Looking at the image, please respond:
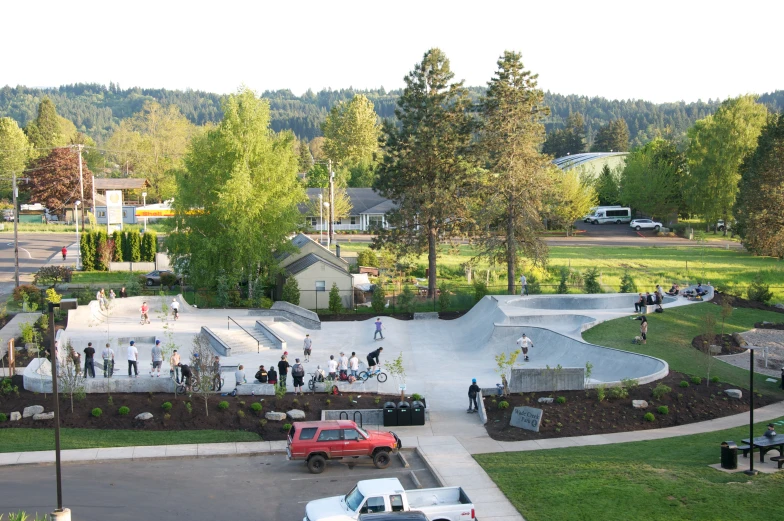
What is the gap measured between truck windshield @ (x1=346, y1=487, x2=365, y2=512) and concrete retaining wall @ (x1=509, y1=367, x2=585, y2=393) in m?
11.3

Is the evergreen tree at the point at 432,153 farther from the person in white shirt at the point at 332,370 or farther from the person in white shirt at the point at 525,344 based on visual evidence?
the person in white shirt at the point at 332,370

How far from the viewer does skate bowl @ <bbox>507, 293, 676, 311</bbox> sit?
133 feet

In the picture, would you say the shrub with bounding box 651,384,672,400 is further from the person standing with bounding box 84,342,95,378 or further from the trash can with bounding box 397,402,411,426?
the person standing with bounding box 84,342,95,378

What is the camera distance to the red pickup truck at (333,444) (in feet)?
65.4

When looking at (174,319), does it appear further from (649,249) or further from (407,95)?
(649,249)

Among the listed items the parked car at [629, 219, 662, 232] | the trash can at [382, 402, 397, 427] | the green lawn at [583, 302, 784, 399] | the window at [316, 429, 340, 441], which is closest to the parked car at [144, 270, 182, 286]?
the green lawn at [583, 302, 784, 399]

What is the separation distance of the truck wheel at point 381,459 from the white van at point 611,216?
86522mm

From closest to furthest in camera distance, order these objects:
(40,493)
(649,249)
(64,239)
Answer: (40,493)
(649,249)
(64,239)

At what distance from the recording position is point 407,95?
46250 mm

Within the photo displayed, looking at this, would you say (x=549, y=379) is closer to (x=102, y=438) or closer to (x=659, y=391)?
(x=659, y=391)

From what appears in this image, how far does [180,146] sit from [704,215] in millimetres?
82805

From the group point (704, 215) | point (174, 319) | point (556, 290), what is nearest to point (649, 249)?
point (704, 215)

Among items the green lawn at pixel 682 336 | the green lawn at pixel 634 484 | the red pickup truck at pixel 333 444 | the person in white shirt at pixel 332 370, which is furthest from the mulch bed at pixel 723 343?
the red pickup truck at pixel 333 444

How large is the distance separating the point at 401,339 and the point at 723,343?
15210 millimetres
